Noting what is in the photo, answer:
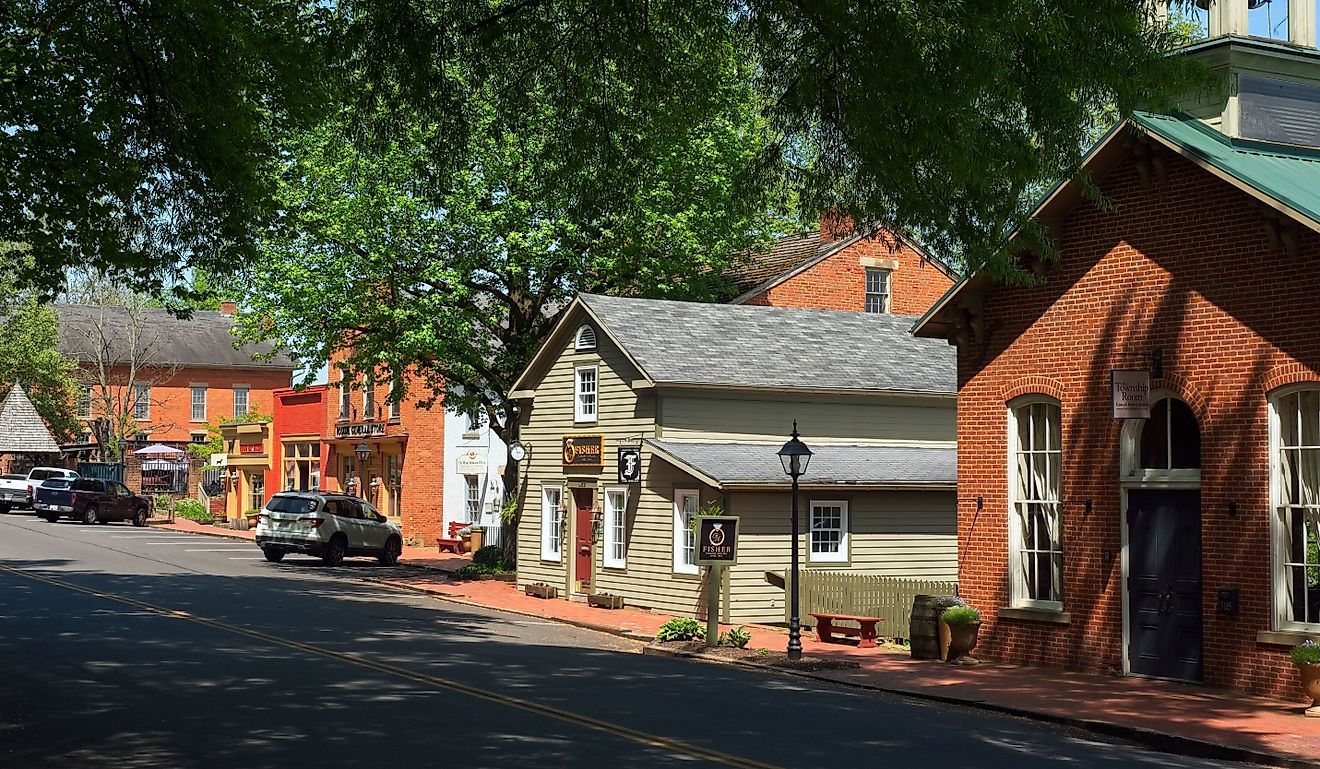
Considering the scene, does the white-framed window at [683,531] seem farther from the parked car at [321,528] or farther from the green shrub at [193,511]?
the green shrub at [193,511]

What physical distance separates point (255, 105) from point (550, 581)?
1598 centimetres

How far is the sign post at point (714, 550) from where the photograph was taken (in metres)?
23.7

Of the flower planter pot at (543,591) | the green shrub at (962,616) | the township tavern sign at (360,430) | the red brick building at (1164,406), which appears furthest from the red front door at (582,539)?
the township tavern sign at (360,430)

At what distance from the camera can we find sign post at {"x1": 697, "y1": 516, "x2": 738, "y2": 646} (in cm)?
2366

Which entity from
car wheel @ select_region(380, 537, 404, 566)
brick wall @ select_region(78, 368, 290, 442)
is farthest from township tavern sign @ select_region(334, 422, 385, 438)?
brick wall @ select_region(78, 368, 290, 442)

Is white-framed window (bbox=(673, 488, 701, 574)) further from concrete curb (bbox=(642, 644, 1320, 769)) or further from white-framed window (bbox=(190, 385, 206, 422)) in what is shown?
white-framed window (bbox=(190, 385, 206, 422))

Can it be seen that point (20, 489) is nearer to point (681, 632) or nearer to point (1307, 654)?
point (681, 632)

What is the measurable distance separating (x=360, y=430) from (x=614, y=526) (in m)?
23.7

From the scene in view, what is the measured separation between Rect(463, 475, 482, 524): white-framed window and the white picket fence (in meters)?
22.2

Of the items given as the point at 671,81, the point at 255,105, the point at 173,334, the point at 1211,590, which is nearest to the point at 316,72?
the point at 255,105

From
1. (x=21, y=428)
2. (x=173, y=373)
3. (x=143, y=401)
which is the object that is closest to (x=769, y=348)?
(x=21, y=428)

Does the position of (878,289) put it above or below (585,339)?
above

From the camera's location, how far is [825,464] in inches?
1174

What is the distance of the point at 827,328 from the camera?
34.4m
